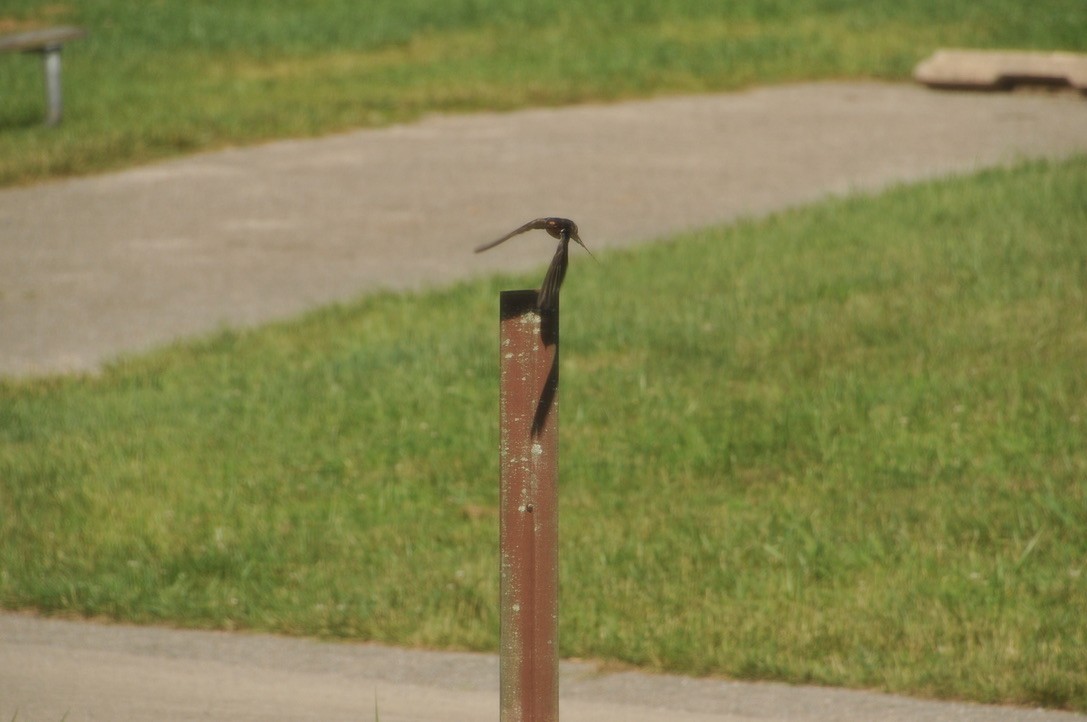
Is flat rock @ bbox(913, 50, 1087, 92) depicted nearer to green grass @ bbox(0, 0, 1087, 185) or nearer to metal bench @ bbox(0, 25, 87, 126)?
green grass @ bbox(0, 0, 1087, 185)

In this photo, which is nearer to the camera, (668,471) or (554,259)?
(554,259)

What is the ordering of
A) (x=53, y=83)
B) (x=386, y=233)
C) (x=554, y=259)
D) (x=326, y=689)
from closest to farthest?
1. (x=554, y=259)
2. (x=326, y=689)
3. (x=386, y=233)
4. (x=53, y=83)

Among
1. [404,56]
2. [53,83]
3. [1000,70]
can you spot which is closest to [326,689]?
[53,83]

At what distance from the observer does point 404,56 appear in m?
16.2

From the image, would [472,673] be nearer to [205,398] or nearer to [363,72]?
[205,398]

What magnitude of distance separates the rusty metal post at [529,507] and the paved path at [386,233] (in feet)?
4.37

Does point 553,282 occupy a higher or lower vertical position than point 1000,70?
lower

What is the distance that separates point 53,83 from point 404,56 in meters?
4.18

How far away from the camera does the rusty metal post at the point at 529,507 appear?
9.67 ft

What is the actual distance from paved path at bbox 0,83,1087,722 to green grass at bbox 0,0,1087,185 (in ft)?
1.49

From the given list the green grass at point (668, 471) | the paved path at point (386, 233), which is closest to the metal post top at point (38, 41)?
the paved path at point (386, 233)

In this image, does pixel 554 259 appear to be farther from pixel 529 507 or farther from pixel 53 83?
pixel 53 83

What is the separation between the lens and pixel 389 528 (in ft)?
18.8

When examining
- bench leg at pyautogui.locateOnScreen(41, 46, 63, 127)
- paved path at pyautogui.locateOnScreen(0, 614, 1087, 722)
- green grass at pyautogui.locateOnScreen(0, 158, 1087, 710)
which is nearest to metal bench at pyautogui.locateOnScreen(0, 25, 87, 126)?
bench leg at pyautogui.locateOnScreen(41, 46, 63, 127)
